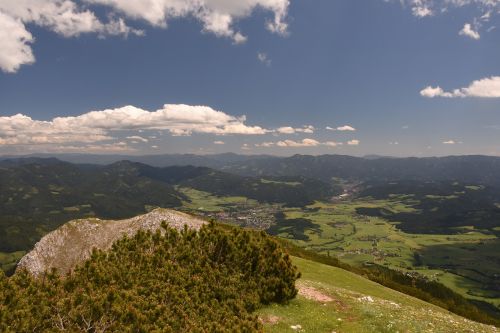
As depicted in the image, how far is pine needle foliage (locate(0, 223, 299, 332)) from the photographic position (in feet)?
52.3

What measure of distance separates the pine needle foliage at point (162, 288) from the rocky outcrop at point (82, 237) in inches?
1106

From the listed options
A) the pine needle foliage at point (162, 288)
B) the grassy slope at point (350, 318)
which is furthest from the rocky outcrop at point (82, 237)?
the grassy slope at point (350, 318)

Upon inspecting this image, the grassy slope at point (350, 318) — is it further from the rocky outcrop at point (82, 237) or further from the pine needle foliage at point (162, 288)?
the rocky outcrop at point (82, 237)

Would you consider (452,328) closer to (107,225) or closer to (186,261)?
(186,261)

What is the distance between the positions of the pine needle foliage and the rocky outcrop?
2809 cm

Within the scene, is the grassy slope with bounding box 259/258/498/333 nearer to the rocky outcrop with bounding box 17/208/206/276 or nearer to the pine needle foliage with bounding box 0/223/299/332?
the pine needle foliage with bounding box 0/223/299/332

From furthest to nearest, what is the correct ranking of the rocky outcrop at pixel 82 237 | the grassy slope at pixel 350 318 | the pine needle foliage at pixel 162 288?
the rocky outcrop at pixel 82 237 < the grassy slope at pixel 350 318 < the pine needle foliage at pixel 162 288

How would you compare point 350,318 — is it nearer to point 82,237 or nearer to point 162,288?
point 162,288

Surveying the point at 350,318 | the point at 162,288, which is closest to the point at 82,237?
the point at 162,288

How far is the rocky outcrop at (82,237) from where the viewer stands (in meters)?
56.1

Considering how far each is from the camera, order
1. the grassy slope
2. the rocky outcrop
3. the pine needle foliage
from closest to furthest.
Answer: the pine needle foliage < the grassy slope < the rocky outcrop

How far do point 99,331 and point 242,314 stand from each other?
8208mm

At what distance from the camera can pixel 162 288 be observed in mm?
19938

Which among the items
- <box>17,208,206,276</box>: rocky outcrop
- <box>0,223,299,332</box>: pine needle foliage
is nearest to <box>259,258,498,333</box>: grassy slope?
<box>0,223,299,332</box>: pine needle foliage
